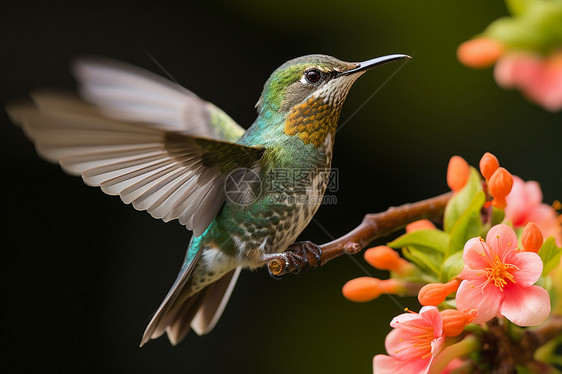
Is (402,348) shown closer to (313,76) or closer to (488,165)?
(488,165)

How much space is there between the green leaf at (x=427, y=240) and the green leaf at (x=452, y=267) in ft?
0.18

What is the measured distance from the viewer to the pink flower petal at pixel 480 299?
1021mm

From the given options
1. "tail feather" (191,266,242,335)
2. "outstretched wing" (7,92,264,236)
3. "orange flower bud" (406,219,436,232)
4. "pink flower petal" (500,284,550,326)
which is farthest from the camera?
"tail feather" (191,266,242,335)

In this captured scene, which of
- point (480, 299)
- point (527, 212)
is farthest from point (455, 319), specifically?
point (527, 212)

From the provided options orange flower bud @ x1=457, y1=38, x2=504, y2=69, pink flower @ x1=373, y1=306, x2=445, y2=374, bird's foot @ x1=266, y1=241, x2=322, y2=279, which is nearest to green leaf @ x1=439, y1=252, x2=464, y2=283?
pink flower @ x1=373, y1=306, x2=445, y2=374

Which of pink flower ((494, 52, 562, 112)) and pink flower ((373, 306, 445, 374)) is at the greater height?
pink flower ((494, 52, 562, 112))

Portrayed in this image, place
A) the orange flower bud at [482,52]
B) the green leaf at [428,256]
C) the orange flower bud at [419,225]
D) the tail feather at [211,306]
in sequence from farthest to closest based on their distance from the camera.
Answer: the tail feather at [211,306] → the orange flower bud at [482,52] → the orange flower bud at [419,225] → the green leaf at [428,256]

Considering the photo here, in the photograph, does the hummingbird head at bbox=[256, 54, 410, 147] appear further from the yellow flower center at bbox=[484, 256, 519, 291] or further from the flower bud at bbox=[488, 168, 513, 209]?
the yellow flower center at bbox=[484, 256, 519, 291]

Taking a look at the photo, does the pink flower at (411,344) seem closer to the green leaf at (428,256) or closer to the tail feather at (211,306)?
the green leaf at (428,256)

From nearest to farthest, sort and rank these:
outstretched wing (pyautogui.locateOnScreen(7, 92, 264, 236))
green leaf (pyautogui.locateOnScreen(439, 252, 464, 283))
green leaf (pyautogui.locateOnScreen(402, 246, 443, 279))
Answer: outstretched wing (pyautogui.locateOnScreen(7, 92, 264, 236)), green leaf (pyautogui.locateOnScreen(439, 252, 464, 283)), green leaf (pyautogui.locateOnScreen(402, 246, 443, 279))

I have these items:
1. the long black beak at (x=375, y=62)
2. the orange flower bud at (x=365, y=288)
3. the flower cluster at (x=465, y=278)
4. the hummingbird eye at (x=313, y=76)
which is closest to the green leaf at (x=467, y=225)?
the flower cluster at (x=465, y=278)

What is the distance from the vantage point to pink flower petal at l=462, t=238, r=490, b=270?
1.04 m

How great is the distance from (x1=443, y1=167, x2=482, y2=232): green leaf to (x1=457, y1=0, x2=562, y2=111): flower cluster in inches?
16.0

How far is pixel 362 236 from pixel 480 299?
0.85 ft
